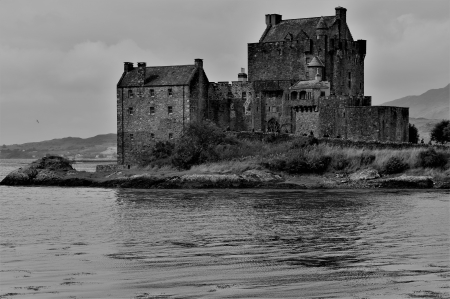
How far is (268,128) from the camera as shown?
73750mm

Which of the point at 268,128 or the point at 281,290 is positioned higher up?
the point at 268,128

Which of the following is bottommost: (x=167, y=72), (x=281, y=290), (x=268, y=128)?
(x=281, y=290)

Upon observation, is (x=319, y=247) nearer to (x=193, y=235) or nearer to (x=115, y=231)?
(x=193, y=235)

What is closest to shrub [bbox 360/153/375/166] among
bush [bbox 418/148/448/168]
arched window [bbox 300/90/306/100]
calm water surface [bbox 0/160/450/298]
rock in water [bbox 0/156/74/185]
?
bush [bbox 418/148/448/168]

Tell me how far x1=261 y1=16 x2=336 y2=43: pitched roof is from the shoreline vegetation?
39.1 feet

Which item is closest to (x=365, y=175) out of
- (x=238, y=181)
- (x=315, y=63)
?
(x=238, y=181)

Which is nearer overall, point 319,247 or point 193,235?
point 319,247

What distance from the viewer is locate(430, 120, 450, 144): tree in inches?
3100

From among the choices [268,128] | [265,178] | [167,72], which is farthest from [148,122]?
[265,178]

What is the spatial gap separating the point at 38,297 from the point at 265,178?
137 feet

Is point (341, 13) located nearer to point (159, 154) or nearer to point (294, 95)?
point (294, 95)

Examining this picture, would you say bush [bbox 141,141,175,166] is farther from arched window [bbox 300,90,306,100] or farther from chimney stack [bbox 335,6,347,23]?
chimney stack [bbox 335,6,347,23]

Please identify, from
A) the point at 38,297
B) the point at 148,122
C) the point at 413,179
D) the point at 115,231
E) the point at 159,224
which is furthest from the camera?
the point at 148,122

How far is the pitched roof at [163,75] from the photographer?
72381mm
